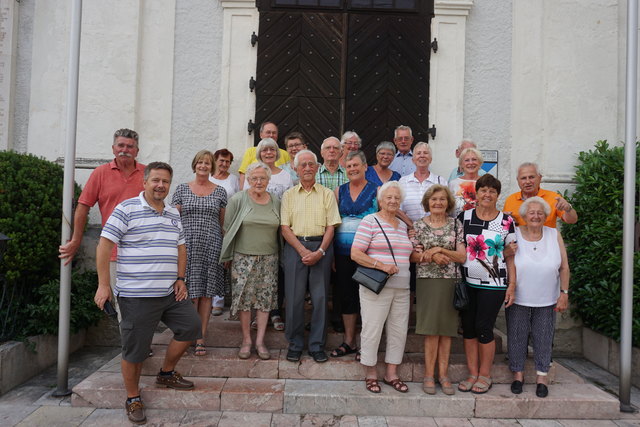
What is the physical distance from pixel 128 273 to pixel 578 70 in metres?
6.00

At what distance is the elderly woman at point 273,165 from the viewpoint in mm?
4578

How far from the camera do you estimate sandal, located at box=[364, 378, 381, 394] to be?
12.7 feet

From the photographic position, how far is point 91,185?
13.4 ft

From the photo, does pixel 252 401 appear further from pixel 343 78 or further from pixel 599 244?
pixel 343 78

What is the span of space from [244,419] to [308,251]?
1467mm

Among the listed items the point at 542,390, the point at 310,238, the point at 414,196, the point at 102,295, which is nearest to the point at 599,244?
the point at 542,390

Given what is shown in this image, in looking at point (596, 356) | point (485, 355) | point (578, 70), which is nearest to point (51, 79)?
point (485, 355)

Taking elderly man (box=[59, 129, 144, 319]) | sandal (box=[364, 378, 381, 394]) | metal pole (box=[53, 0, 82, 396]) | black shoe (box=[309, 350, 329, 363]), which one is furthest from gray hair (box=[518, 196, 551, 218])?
metal pole (box=[53, 0, 82, 396])

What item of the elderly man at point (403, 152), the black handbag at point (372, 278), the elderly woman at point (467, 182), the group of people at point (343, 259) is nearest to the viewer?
the group of people at point (343, 259)

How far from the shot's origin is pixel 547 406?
152 inches

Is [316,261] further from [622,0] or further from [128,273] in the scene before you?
[622,0]

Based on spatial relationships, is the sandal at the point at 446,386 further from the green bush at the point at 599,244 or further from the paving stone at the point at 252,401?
the green bush at the point at 599,244

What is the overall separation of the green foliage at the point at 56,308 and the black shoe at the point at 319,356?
8.61 ft

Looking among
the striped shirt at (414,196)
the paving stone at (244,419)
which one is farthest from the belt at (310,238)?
the paving stone at (244,419)
